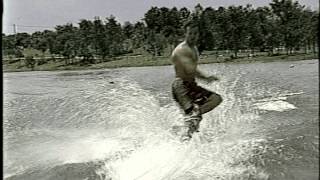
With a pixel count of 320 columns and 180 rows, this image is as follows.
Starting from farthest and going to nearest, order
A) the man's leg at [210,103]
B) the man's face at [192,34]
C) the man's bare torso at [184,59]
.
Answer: the man's leg at [210,103] < the man's bare torso at [184,59] < the man's face at [192,34]

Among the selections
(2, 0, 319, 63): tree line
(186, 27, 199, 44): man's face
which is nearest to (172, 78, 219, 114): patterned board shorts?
(186, 27, 199, 44): man's face

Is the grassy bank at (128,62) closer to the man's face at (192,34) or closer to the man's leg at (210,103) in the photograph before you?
the man's leg at (210,103)

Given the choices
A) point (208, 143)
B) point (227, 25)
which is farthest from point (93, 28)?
point (208, 143)

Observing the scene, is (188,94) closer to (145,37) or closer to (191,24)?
(191,24)

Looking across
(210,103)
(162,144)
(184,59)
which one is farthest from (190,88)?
(162,144)

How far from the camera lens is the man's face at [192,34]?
9.11 ft

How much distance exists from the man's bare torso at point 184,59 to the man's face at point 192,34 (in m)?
0.09

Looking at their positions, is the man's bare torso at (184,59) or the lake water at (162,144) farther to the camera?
the lake water at (162,144)

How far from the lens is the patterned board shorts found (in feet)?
12.5

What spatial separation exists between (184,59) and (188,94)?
2.88 feet

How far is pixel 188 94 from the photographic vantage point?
3945 millimetres

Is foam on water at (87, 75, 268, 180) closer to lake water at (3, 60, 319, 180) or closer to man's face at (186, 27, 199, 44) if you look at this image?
lake water at (3, 60, 319, 180)

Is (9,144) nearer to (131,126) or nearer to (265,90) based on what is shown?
(131,126)

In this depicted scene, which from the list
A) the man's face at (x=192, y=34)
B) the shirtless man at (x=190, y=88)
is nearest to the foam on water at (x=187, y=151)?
the shirtless man at (x=190, y=88)
